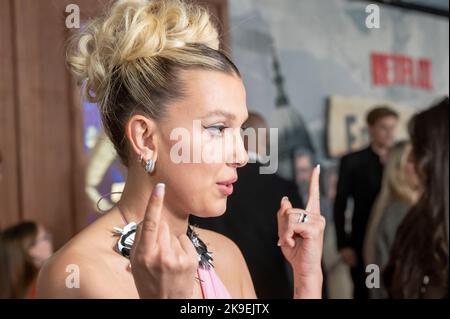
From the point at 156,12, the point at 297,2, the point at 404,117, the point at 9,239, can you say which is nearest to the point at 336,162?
the point at 404,117

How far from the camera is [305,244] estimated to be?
0.94 m

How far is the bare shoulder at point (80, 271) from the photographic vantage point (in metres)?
0.89

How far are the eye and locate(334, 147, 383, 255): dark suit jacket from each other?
101 inches

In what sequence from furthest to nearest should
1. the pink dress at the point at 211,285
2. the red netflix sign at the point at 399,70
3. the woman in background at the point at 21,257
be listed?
the red netflix sign at the point at 399,70 → the woman in background at the point at 21,257 → the pink dress at the point at 211,285

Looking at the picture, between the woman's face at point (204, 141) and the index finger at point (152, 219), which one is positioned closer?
the index finger at point (152, 219)

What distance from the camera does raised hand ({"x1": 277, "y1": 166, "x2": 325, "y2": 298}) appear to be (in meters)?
0.93

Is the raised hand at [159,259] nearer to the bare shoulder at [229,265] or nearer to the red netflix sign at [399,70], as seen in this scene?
the bare shoulder at [229,265]

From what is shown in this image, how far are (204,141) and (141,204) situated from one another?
141mm

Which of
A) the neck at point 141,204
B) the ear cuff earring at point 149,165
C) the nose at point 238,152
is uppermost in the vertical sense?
the nose at point 238,152

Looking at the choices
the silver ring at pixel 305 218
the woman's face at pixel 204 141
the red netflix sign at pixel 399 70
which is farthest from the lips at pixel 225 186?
the red netflix sign at pixel 399 70

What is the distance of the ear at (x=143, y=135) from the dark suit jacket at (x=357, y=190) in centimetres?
256

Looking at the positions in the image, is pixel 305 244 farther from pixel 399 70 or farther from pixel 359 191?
pixel 399 70

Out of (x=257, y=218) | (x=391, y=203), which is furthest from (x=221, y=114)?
(x=391, y=203)

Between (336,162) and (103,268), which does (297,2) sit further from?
(103,268)
